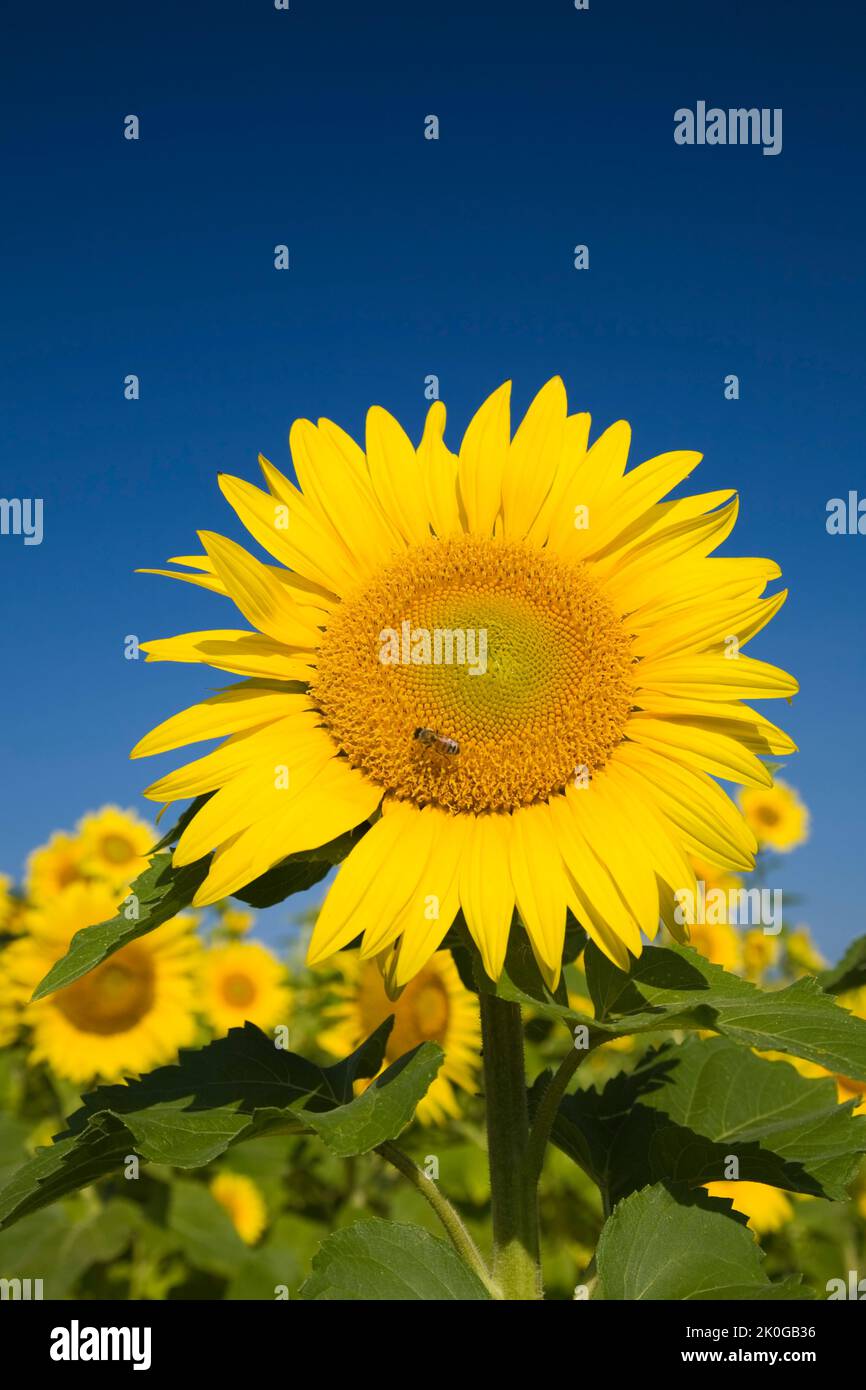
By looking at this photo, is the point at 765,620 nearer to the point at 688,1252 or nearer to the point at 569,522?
the point at 569,522

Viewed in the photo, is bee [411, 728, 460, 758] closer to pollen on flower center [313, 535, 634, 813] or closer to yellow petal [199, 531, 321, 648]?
pollen on flower center [313, 535, 634, 813]

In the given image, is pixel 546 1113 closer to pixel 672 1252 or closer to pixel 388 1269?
pixel 672 1252

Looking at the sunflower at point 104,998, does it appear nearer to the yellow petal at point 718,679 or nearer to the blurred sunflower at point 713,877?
the blurred sunflower at point 713,877

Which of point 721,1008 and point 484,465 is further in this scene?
point 484,465

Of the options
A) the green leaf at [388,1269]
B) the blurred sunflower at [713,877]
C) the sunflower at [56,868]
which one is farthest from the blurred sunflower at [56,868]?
the green leaf at [388,1269]

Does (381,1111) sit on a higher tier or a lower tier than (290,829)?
lower

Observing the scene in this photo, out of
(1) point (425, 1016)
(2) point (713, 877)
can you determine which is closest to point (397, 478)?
(1) point (425, 1016)
